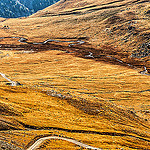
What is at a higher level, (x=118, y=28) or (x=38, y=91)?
(x=118, y=28)

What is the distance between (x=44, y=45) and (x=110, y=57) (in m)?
67.5

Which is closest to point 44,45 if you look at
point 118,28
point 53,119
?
point 118,28

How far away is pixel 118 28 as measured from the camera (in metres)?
151

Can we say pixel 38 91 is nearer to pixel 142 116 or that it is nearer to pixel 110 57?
pixel 142 116

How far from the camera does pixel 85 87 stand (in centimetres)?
7238

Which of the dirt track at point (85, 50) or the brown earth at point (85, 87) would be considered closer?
the brown earth at point (85, 87)

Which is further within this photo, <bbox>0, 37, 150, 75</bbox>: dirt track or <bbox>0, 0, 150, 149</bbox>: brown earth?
<bbox>0, 37, 150, 75</bbox>: dirt track

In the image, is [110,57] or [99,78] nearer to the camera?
[99,78]

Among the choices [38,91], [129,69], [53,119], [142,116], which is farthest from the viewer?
[129,69]

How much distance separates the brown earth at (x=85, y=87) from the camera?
139 ft

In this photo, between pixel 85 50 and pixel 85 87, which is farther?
pixel 85 50

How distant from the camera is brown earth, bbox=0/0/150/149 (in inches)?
1668

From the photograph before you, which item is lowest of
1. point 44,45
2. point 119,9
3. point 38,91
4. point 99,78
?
point 99,78

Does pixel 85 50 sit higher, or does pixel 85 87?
pixel 85 50
